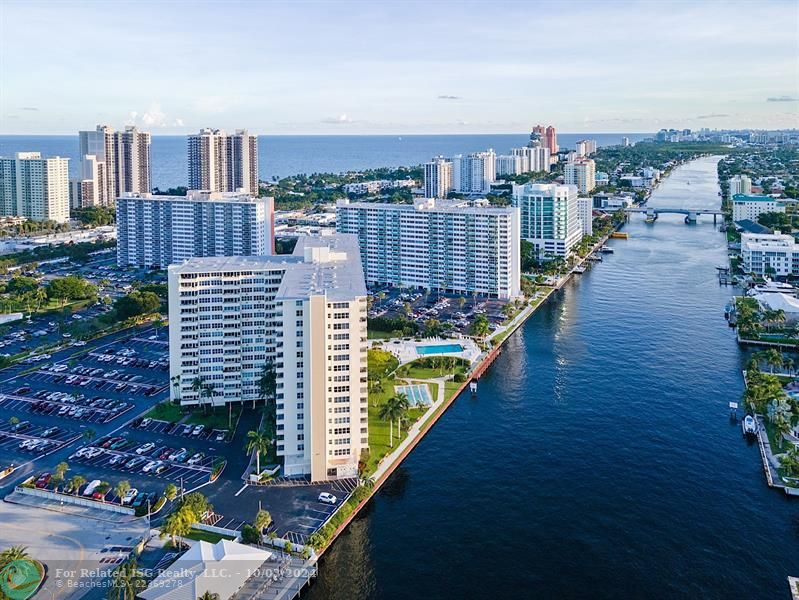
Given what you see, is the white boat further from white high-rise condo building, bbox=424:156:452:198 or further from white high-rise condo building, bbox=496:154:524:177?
white high-rise condo building, bbox=496:154:524:177

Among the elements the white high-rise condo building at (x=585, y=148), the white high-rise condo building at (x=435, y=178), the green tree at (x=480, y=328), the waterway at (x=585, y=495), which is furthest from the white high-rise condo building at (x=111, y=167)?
the white high-rise condo building at (x=585, y=148)

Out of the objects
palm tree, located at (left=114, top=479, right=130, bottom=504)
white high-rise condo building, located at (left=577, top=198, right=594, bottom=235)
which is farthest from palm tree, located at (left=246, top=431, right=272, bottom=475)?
white high-rise condo building, located at (left=577, top=198, right=594, bottom=235)

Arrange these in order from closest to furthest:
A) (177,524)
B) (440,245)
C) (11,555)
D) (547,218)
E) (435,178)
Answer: (11,555) → (177,524) → (440,245) → (547,218) → (435,178)

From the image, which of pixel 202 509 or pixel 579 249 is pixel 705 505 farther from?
pixel 579 249

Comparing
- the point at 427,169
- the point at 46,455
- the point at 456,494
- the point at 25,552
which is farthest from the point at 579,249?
the point at 25,552

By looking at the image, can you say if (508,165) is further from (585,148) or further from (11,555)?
(11,555)

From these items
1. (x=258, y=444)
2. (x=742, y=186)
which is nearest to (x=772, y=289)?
(x=258, y=444)

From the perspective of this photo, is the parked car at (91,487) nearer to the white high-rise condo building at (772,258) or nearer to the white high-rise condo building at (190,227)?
the white high-rise condo building at (190,227)
